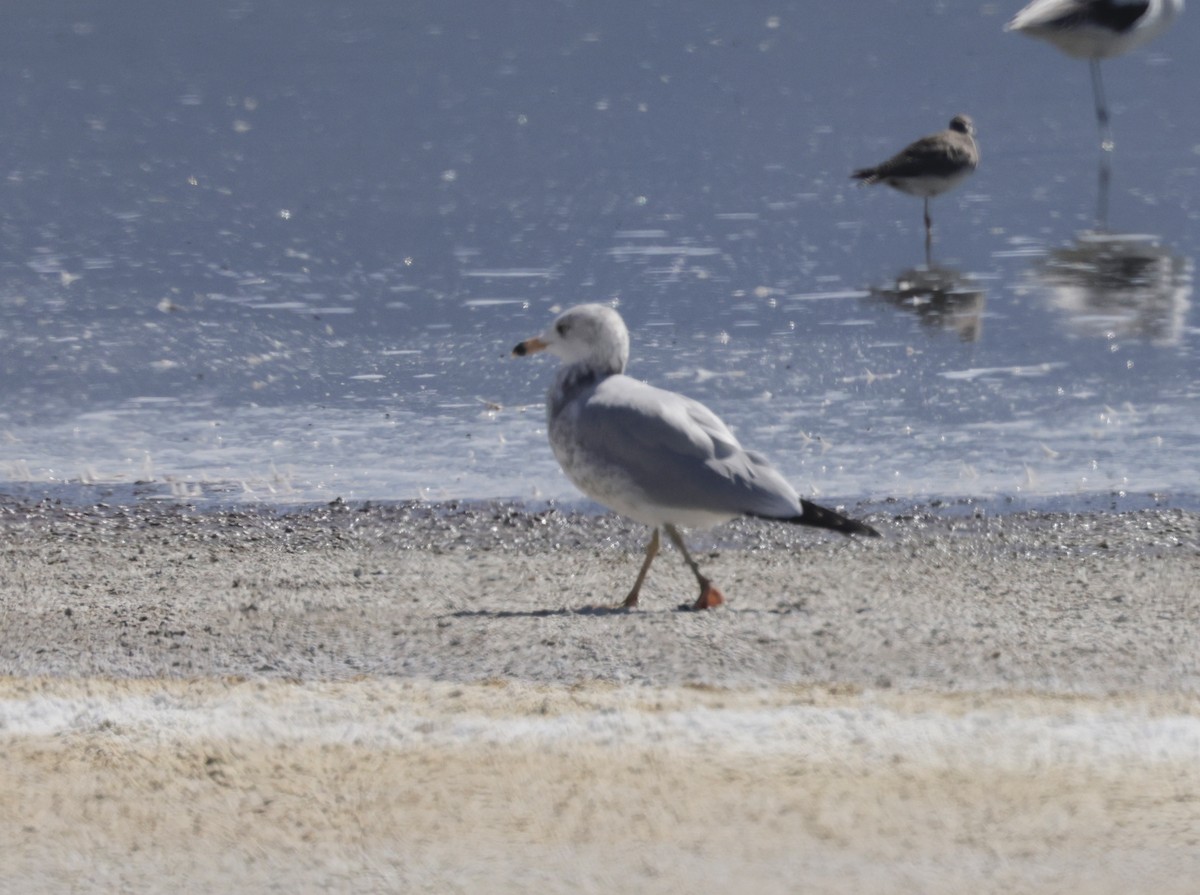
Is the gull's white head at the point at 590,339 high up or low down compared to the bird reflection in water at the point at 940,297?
up

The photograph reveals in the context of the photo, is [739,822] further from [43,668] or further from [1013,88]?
[1013,88]

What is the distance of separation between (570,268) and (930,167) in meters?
3.26

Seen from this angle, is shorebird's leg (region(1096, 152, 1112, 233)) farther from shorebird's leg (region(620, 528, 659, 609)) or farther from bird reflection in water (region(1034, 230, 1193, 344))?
shorebird's leg (region(620, 528, 659, 609))

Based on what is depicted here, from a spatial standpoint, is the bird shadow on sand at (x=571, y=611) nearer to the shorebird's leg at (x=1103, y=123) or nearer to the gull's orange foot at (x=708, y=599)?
the gull's orange foot at (x=708, y=599)

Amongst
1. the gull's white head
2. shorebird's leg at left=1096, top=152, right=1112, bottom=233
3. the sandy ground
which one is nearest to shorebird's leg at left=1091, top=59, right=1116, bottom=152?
shorebird's leg at left=1096, top=152, right=1112, bottom=233

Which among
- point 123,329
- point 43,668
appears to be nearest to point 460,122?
point 123,329

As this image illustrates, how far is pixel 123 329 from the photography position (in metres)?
11.2

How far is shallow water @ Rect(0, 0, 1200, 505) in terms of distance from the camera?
8867 mm

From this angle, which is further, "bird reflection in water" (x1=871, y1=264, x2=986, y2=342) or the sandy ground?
"bird reflection in water" (x1=871, y1=264, x2=986, y2=342)

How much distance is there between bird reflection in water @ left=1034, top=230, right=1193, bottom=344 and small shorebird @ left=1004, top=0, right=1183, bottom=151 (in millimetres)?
5785

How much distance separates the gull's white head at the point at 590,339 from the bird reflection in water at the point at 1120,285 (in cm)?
502

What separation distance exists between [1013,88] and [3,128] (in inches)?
413

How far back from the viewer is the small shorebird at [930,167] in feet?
47.3

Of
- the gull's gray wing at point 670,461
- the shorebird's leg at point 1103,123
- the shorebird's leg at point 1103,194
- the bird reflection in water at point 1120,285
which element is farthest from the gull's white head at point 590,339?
the shorebird's leg at point 1103,123
